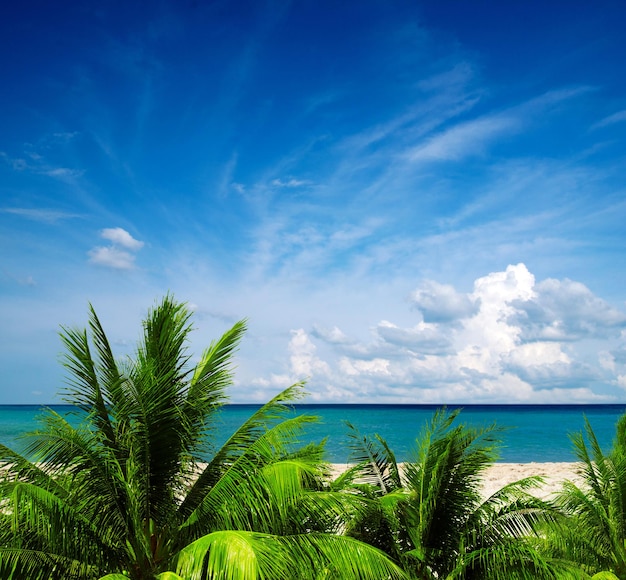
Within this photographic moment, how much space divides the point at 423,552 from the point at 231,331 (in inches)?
172

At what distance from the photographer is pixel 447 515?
946 cm

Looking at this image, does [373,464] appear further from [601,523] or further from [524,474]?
[524,474]

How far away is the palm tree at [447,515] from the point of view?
29.9ft

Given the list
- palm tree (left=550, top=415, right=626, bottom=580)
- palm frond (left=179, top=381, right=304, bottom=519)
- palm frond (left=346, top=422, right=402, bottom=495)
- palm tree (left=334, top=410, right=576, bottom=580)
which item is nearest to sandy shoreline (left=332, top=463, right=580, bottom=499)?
palm tree (left=550, top=415, right=626, bottom=580)

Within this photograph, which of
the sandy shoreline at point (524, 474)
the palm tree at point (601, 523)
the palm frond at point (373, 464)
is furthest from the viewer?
the sandy shoreline at point (524, 474)

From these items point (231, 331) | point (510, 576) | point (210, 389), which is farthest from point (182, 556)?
point (510, 576)

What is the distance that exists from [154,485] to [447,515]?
4470 millimetres

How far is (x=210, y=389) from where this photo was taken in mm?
8766

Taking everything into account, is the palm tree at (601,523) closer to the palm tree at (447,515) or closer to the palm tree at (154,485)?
the palm tree at (447,515)

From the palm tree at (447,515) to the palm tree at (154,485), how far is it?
1.50 metres

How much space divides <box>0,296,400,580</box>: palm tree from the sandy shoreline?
1630cm

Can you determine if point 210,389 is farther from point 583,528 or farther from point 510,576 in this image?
point 583,528

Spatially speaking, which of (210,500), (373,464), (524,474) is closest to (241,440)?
(210,500)

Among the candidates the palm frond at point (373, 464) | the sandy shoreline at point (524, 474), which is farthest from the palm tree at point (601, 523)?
the sandy shoreline at point (524, 474)
